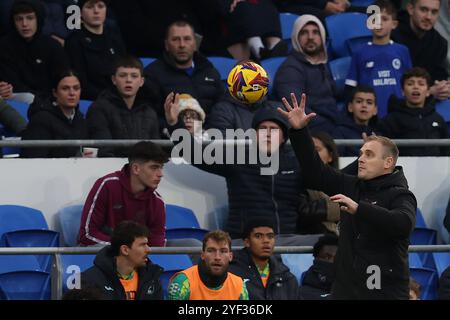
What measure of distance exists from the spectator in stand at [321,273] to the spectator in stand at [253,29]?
3812 mm

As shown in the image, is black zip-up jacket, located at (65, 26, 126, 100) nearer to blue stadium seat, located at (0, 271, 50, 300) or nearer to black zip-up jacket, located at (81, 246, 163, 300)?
blue stadium seat, located at (0, 271, 50, 300)

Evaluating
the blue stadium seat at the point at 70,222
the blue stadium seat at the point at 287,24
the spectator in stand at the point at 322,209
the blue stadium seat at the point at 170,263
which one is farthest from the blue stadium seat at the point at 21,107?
the blue stadium seat at the point at 287,24

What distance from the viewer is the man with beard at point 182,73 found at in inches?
506

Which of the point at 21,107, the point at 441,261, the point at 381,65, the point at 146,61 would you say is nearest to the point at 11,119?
the point at 21,107

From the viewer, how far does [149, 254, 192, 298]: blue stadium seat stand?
10.6 m

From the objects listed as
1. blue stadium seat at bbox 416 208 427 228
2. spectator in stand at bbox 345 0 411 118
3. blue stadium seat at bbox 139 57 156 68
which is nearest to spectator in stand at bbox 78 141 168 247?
blue stadium seat at bbox 416 208 427 228

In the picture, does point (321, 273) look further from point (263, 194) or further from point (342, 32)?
point (342, 32)

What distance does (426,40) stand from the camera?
14.6m

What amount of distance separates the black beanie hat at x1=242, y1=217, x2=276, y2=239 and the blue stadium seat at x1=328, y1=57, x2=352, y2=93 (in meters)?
3.53

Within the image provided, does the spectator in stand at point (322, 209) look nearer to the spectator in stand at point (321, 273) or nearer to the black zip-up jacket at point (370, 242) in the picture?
the spectator in stand at point (321, 273)

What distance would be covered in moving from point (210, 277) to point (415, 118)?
347 cm

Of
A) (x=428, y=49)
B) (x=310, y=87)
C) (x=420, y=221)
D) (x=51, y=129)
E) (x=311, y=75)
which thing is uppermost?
(x=428, y=49)
